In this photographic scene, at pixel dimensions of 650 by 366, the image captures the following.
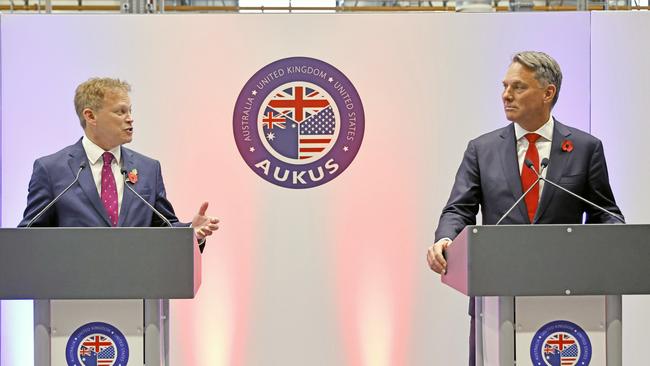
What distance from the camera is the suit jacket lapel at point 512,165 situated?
3810 millimetres

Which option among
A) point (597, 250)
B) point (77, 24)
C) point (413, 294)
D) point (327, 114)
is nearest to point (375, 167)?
point (327, 114)

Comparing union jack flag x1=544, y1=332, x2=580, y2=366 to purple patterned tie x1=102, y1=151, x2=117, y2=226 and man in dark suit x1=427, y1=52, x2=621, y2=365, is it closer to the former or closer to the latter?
man in dark suit x1=427, y1=52, x2=621, y2=365

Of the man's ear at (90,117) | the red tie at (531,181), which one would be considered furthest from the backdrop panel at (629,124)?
the man's ear at (90,117)

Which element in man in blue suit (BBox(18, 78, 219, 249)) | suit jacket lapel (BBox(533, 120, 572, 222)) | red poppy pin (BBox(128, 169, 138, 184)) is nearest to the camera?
suit jacket lapel (BBox(533, 120, 572, 222))

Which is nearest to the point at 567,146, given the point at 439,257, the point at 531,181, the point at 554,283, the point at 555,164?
the point at 555,164

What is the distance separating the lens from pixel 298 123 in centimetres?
517

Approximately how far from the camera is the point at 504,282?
3.11 m

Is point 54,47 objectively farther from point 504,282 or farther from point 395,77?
point 504,282

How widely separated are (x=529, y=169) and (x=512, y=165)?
68mm

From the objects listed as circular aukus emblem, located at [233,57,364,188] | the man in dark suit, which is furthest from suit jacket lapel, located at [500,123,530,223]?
circular aukus emblem, located at [233,57,364,188]

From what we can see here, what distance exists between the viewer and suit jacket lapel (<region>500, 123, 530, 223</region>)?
3.81 metres

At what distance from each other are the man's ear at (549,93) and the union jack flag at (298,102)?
5.01 ft

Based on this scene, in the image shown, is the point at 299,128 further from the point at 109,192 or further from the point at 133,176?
the point at 109,192

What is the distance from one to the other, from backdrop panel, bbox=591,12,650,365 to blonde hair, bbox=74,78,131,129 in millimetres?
2494
